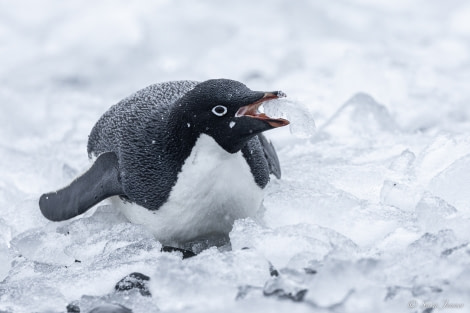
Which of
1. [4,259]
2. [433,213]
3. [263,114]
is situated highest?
[263,114]

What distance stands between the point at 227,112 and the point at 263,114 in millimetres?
118

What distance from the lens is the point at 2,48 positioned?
6.68 m

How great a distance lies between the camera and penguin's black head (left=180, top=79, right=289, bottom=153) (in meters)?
2.66

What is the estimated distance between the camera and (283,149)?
4387 millimetres

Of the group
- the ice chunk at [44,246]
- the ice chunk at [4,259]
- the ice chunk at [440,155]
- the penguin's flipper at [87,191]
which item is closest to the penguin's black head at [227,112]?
the penguin's flipper at [87,191]

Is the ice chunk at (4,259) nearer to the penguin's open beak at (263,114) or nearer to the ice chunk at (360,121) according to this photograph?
the penguin's open beak at (263,114)

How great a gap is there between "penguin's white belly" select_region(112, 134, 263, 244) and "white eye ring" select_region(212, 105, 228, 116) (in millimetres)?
Result: 99

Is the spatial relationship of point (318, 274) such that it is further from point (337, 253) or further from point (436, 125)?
point (436, 125)

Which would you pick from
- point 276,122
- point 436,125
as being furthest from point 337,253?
point 436,125

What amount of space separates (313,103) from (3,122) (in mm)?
2057

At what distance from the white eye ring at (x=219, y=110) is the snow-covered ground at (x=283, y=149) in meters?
0.26

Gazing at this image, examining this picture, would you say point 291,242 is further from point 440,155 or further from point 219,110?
point 440,155

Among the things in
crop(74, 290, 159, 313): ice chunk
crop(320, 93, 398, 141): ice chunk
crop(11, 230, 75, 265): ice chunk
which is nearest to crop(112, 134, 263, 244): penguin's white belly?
crop(11, 230, 75, 265): ice chunk

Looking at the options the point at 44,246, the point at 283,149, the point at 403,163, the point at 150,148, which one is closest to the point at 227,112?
the point at 150,148
